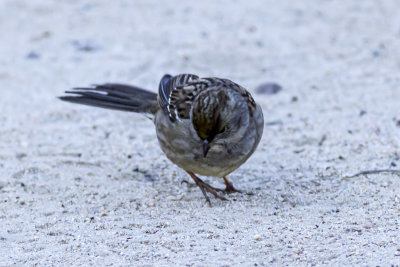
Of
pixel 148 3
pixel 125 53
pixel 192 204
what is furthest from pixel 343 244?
pixel 148 3

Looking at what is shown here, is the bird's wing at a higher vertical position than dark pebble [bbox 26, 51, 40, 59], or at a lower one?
higher

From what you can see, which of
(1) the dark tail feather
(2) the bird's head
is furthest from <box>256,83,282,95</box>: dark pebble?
(2) the bird's head

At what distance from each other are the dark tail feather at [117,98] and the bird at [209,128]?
1.81 ft

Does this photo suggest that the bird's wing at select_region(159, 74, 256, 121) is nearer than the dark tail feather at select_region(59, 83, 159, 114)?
Yes

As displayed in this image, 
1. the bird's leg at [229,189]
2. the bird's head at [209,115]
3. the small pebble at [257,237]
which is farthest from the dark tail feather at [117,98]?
the small pebble at [257,237]

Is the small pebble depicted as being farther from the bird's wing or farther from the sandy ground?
the bird's wing

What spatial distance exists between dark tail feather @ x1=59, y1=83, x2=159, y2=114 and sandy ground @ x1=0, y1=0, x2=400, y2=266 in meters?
0.42

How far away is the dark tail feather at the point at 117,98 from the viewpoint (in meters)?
6.13

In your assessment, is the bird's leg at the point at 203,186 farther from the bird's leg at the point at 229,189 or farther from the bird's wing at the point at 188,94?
the bird's wing at the point at 188,94

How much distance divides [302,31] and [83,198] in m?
4.42

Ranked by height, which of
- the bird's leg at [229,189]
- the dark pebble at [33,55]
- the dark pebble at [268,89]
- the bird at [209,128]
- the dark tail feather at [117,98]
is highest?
the bird at [209,128]

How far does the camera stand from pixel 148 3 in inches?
380

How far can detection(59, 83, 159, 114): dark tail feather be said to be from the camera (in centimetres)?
613

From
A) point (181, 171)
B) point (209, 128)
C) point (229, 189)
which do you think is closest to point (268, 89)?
point (181, 171)
